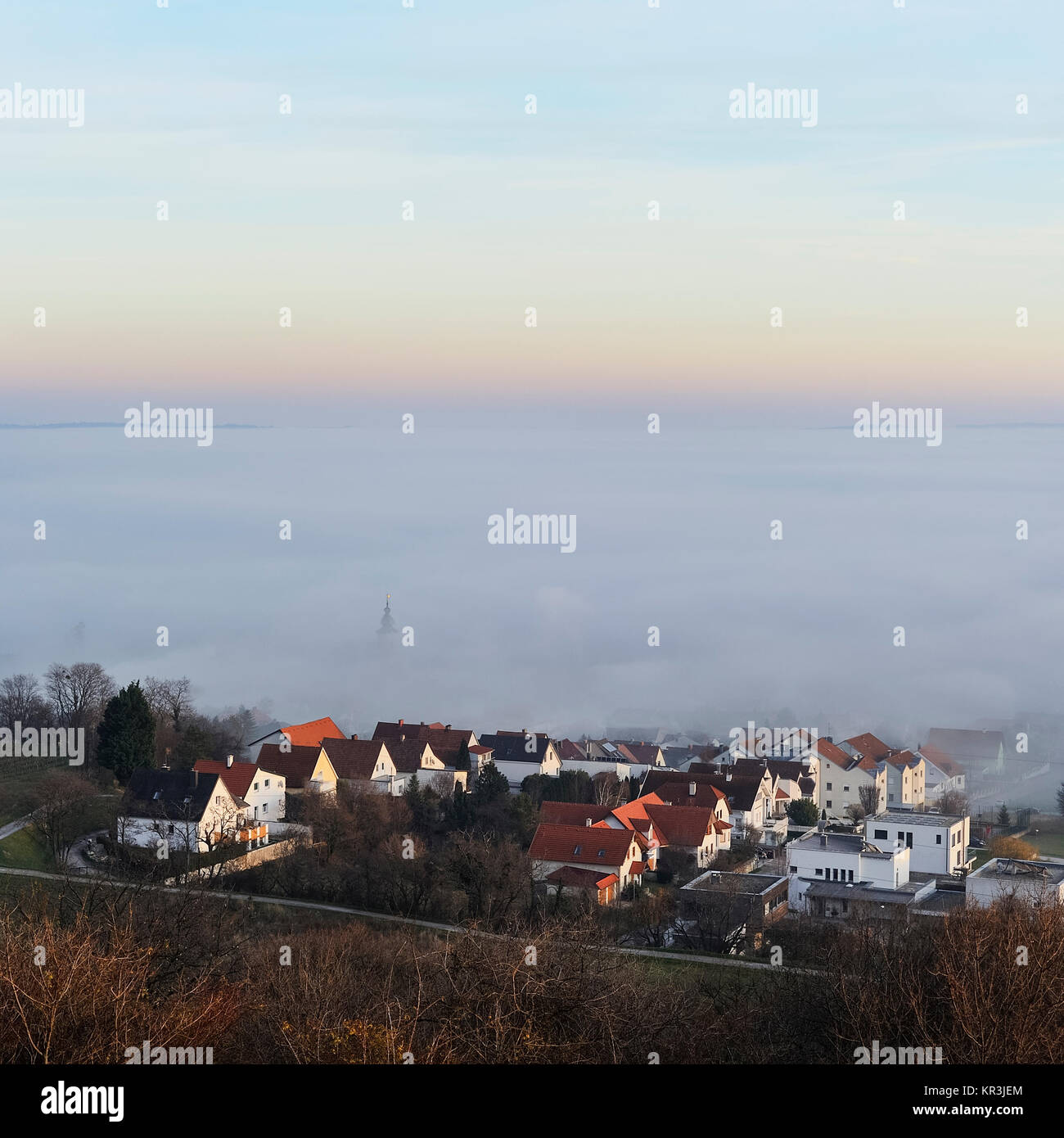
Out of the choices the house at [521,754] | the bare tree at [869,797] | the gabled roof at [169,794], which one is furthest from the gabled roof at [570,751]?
the gabled roof at [169,794]

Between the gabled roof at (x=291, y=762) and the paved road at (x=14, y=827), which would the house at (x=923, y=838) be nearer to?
the gabled roof at (x=291, y=762)

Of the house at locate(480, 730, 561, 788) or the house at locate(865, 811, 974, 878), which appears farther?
the house at locate(480, 730, 561, 788)

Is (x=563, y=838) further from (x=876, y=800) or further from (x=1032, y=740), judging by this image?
(x=1032, y=740)

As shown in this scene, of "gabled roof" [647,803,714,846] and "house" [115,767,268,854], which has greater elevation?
"house" [115,767,268,854]

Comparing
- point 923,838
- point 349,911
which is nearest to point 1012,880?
point 923,838

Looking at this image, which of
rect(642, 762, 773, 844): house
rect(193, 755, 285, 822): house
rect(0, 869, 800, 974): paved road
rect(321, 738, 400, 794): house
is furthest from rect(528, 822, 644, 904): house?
rect(642, 762, 773, 844): house

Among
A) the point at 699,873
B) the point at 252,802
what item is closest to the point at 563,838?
the point at 699,873

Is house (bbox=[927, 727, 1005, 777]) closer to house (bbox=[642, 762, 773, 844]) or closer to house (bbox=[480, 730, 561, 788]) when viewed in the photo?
house (bbox=[642, 762, 773, 844])

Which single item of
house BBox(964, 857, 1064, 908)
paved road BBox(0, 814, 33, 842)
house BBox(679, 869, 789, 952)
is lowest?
house BBox(679, 869, 789, 952)
